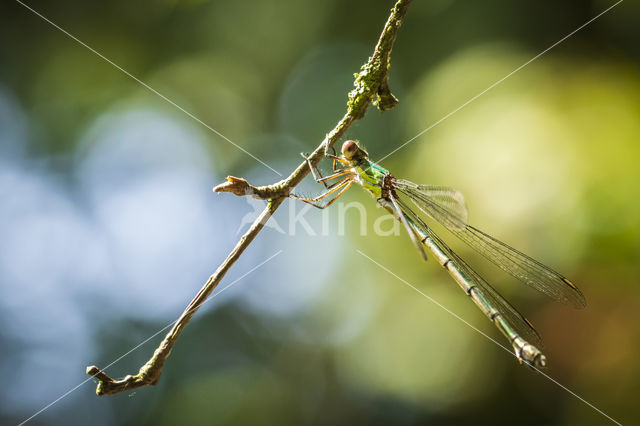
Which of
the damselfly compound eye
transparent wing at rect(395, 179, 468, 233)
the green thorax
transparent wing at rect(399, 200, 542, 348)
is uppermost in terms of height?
the damselfly compound eye

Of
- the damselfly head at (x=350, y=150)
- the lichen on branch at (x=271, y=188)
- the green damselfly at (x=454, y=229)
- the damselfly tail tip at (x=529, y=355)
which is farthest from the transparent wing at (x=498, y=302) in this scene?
the lichen on branch at (x=271, y=188)

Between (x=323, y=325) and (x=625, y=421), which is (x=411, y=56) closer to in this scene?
(x=323, y=325)

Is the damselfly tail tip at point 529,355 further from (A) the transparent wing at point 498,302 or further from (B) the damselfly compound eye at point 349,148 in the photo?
(B) the damselfly compound eye at point 349,148

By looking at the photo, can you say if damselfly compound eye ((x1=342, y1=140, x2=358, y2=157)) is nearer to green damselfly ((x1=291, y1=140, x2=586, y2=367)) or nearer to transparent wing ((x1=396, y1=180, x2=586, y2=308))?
green damselfly ((x1=291, y1=140, x2=586, y2=367))

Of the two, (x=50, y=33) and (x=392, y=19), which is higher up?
(x=50, y=33)

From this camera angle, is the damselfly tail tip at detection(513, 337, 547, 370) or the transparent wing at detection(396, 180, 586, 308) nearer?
the damselfly tail tip at detection(513, 337, 547, 370)

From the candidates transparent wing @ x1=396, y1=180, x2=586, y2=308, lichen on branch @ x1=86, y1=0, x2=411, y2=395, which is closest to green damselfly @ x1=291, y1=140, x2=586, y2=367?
transparent wing @ x1=396, y1=180, x2=586, y2=308

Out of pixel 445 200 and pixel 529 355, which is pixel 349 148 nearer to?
pixel 445 200

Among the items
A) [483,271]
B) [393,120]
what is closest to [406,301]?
[483,271]
